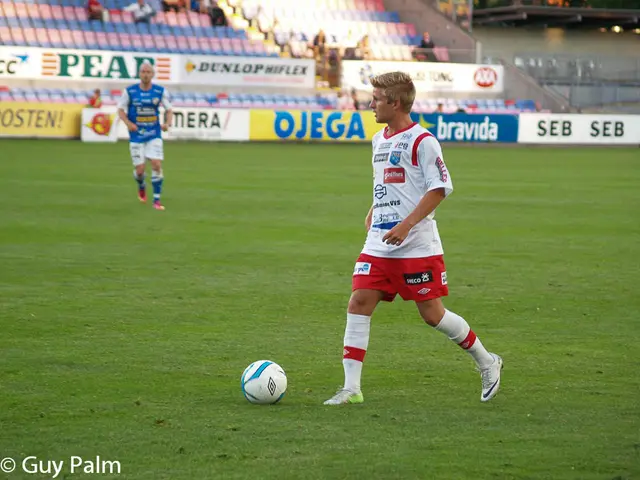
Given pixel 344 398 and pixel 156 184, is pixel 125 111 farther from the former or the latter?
pixel 344 398

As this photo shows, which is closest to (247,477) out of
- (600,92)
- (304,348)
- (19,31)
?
(304,348)

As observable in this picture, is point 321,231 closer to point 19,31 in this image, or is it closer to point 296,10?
point 19,31

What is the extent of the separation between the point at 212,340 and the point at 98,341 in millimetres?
804

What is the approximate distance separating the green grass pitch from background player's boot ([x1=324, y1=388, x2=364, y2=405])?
86 millimetres

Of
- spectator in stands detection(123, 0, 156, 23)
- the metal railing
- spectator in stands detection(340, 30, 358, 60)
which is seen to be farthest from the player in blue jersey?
the metal railing

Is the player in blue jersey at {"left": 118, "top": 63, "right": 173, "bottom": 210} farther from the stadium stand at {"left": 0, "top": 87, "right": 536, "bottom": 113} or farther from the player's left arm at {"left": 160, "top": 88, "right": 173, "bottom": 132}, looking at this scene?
the stadium stand at {"left": 0, "top": 87, "right": 536, "bottom": 113}

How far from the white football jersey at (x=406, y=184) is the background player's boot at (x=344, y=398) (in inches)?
31.0

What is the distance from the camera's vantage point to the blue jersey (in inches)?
702

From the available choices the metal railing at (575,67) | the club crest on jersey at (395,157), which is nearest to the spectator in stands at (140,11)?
the metal railing at (575,67)

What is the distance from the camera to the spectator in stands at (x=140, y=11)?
42375 millimetres

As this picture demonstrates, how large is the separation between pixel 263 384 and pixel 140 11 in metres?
38.1

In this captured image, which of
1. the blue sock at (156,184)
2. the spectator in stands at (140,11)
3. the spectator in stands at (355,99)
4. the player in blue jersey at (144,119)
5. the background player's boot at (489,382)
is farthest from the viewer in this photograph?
the spectator in stands at (140,11)

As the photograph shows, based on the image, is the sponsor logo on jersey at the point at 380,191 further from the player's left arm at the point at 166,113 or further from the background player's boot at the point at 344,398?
the player's left arm at the point at 166,113

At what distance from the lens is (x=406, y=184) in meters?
6.23
